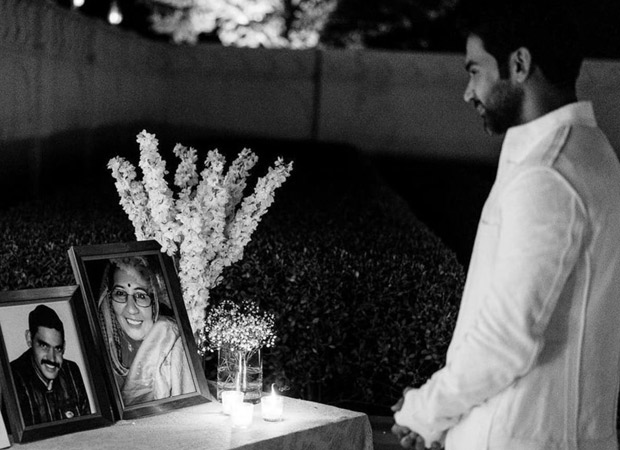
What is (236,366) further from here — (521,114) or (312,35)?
(312,35)

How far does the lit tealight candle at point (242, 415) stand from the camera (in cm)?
348

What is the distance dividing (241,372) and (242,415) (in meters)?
0.34

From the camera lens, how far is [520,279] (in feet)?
7.52

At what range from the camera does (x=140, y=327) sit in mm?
3547

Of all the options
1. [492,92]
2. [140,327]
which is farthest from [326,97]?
[492,92]

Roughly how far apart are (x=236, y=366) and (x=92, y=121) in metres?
6.58

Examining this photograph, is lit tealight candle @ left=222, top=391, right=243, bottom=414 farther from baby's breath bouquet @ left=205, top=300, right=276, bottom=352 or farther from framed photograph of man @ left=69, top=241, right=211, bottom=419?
baby's breath bouquet @ left=205, top=300, right=276, bottom=352

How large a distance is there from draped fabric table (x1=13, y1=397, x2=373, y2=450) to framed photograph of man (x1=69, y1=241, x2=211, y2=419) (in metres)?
0.07

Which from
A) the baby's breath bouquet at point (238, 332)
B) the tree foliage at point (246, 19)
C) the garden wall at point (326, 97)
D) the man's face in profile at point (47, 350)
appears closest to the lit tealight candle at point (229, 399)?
the baby's breath bouquet at point (238, 332)

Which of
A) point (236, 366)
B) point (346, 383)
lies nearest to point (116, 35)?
point (346, 383)

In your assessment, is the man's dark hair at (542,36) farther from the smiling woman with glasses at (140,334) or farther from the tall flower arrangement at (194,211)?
the smiling woman with glasses at (140,334)

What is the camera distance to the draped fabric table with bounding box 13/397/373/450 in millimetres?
3215

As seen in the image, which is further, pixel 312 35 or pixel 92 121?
pixel 312 35

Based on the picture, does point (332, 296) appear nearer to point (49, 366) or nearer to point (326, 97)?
point (49, 366)
